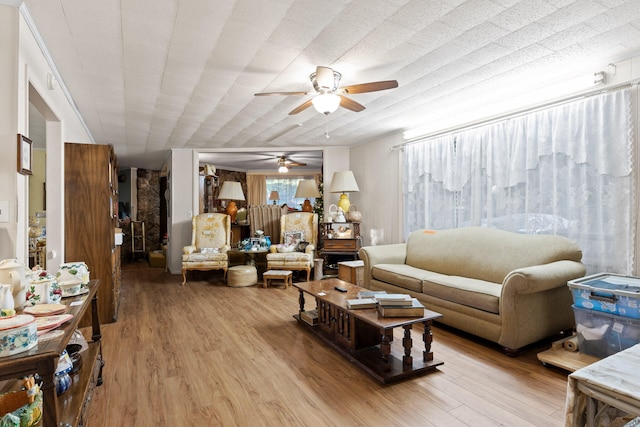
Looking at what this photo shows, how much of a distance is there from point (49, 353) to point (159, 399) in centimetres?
118

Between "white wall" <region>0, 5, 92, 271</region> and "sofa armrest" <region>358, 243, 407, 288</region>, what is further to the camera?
"sofa armrest" <region>358, 243, 407, 288</region>

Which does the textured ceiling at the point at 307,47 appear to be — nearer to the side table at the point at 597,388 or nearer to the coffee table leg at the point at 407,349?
the side table at the point at 597,388

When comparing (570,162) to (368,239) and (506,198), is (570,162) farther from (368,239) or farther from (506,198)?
(368,239)

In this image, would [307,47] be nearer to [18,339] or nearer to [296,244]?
[18,339]

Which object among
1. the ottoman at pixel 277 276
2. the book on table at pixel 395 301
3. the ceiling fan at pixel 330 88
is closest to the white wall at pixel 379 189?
the ottoman at pixel 277 276

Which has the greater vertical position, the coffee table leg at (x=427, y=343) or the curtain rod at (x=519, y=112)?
the curtain rod at (x=519, y=112)

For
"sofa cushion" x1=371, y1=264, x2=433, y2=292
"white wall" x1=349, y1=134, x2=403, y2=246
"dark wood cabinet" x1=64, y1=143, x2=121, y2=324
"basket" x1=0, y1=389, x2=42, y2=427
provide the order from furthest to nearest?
"white wall" x1=349, y1=134, x2=403, y2=246
"sofa cushion" x1=371, y1=264, x2=433, y2=292
"dark wood cabinet" x1=64, y1=143, x2=121, y2=324
"basket" x1=0, y1=389, x2=42, y2=427

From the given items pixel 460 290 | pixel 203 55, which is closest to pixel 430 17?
pixel 203 55

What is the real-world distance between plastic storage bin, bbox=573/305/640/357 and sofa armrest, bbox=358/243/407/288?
6.76ft

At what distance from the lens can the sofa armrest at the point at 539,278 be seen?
2.51 m

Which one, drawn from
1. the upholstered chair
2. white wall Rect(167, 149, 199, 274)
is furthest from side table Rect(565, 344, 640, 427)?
white wall Rect(167, 149, 199, 274)

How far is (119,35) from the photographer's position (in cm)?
229

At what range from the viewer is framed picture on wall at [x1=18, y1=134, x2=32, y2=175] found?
6.50 ft

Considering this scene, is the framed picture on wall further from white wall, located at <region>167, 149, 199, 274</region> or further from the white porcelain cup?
white wall, located at <region>167, 149, 199, 274</region>
